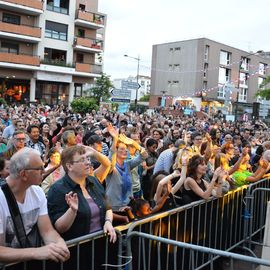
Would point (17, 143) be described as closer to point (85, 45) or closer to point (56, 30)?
point (56, 30)

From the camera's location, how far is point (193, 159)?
5.08 m

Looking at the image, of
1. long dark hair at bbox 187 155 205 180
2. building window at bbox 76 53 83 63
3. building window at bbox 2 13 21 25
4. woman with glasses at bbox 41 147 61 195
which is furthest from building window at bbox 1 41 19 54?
long dark hair at bbox 187 155 205 180

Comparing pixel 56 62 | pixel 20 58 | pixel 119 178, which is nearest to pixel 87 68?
pixel 56 62

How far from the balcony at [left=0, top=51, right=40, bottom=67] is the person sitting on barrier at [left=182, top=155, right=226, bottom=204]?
102 feet

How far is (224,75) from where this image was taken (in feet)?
180

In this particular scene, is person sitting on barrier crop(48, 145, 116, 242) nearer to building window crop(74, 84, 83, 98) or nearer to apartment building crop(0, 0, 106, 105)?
apartment building crop(0, 0, 106, 105)

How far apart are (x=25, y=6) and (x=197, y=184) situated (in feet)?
105

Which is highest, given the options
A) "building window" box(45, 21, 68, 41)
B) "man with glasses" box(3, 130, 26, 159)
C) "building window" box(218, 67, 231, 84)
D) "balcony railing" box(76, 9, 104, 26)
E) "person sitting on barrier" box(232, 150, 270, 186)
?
"balcony railing" box(76, 9, 104, 26)

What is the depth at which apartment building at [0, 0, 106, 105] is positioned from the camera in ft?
109

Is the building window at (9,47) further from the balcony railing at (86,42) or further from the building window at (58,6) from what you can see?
the balcony railing at (86,42)

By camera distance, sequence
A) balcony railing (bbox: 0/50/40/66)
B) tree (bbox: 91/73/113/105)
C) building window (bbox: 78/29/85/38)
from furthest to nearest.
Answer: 1. tree (bbox: 91/73/113/105)
2. building window (bbox: 78/29/85/38)
3. balcony railing (bbox: 0/50/40/66)

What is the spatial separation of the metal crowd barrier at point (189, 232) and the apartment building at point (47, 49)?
30.6 metres

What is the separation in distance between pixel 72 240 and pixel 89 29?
125 feet

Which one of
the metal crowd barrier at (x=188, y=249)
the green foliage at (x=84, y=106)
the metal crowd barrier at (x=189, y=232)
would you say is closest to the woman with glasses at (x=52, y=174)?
the metal crowd barrier at (x=189, y=232)
